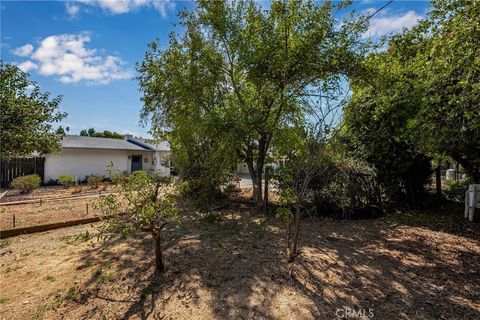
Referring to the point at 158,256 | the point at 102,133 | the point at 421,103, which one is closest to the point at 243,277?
the point at 158,256

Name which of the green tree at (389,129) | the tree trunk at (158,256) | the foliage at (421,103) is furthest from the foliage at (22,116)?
the green tree at (389,129)

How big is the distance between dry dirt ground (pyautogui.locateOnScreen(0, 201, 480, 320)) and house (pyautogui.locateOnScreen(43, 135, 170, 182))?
9.12 m

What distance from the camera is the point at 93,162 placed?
1786cm

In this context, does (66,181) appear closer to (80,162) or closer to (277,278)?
(80,162)

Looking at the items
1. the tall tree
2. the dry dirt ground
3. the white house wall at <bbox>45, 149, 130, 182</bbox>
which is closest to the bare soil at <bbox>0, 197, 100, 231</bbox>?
the dry dirt ground

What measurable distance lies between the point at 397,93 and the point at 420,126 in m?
1.71

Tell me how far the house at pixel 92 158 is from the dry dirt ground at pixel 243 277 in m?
9.12

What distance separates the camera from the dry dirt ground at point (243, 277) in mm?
3145

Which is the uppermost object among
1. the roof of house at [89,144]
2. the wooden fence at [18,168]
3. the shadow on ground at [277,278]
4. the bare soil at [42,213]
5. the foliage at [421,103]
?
the foliage at [421,103]

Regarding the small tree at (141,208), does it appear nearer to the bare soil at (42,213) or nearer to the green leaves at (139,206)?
the green leaves at (139,206)

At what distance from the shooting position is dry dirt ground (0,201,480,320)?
3.14m

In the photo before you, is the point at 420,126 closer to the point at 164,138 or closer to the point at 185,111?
the point at 185,111

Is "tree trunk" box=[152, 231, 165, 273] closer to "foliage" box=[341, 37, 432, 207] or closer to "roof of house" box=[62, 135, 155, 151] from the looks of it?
"foliage" box=[341, 37, 432, 207]

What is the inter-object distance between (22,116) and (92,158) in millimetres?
13148
